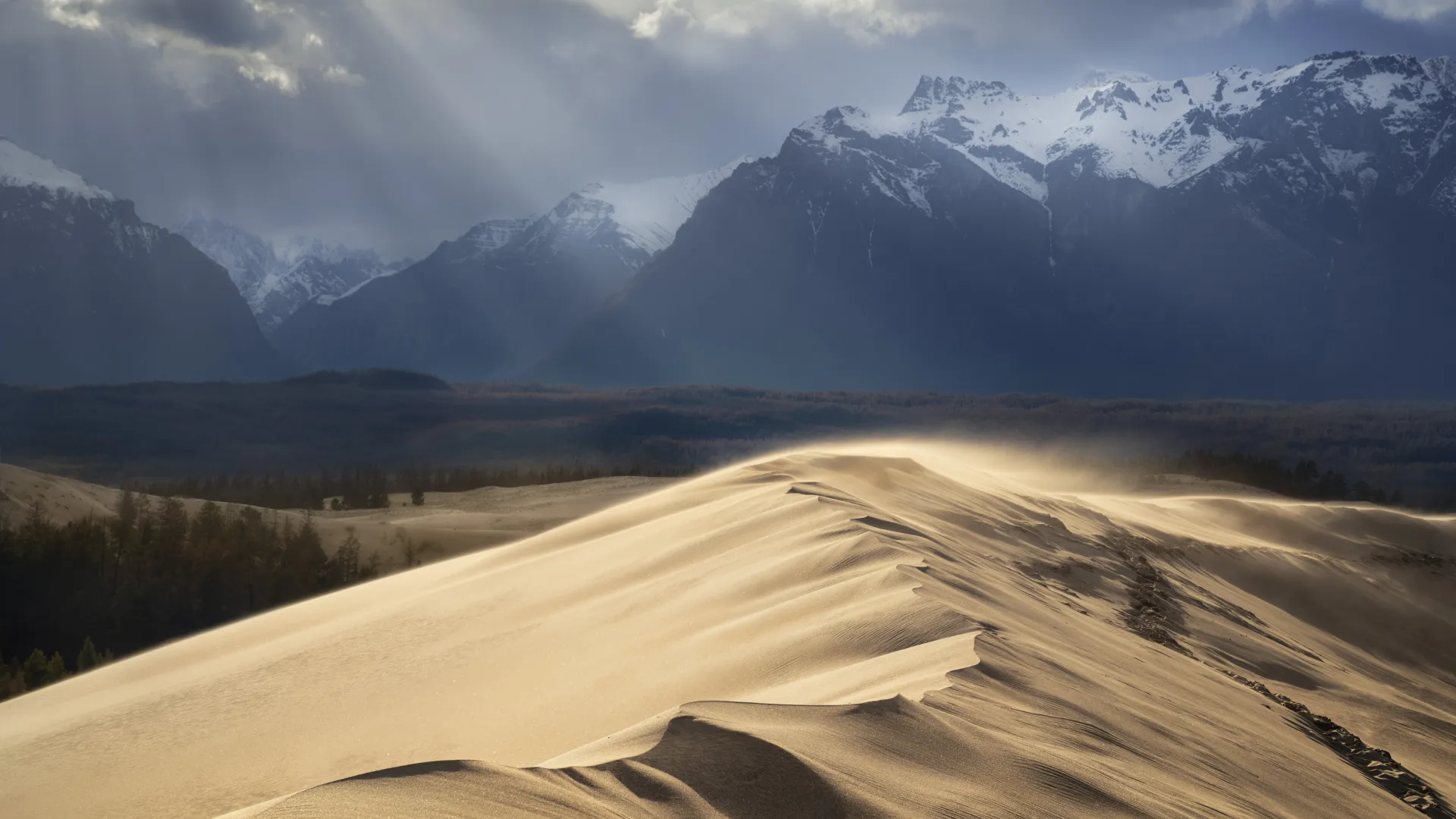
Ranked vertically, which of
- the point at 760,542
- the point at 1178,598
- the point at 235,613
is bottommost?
the point at 235,613

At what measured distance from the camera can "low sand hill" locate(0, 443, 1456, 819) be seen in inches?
170

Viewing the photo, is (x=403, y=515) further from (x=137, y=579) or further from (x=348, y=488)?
(x=137, y=579)

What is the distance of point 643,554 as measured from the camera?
12430 mm

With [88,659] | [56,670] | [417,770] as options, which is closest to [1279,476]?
[88,659]

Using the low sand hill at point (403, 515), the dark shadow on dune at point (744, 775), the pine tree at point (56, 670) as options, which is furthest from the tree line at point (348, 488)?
the dark shadow on dune at point (744, 775)

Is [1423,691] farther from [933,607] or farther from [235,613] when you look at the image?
[235,613]

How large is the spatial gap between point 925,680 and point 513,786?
283 cm

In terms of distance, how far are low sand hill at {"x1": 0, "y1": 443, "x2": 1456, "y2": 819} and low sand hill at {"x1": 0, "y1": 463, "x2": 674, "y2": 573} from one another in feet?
58.1

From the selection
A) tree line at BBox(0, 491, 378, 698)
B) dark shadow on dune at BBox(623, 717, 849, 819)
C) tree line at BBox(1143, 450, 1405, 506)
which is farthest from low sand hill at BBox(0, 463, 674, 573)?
tree line at BBox(1143, 450, 1405, 506)

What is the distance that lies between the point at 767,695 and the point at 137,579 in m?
25.6

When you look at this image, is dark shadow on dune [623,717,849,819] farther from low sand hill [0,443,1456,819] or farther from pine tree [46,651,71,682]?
pine tree [46,651,71,682]

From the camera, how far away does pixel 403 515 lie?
45.4 m

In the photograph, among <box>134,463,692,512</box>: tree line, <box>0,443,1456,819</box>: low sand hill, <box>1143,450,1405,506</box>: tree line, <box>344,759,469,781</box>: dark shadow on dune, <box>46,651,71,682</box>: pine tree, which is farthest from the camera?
<box>1143,450,1405,506</box>: tree line

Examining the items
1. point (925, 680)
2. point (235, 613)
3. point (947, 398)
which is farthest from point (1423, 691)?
point (947, 398)
